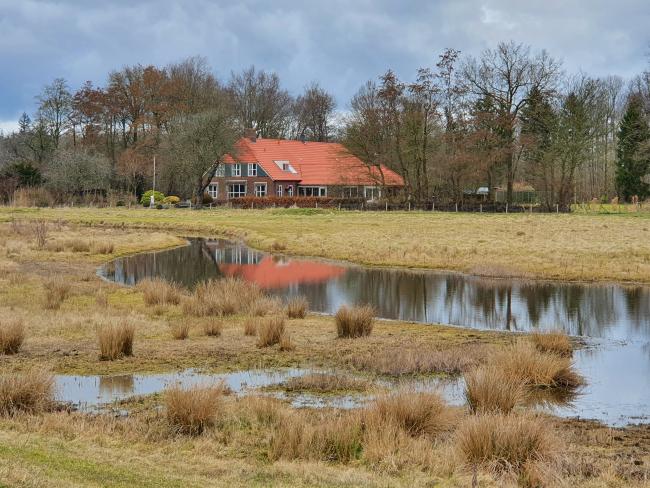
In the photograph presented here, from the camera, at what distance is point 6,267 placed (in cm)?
2753

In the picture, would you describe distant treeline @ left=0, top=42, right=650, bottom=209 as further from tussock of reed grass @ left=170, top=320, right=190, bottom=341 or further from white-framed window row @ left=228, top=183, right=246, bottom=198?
tussock of reed grass @ left=170, top=320, right=190, bottom=341

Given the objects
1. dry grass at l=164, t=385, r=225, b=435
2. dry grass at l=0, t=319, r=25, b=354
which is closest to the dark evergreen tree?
dry grass at l=0, t=319, r=25, b=354

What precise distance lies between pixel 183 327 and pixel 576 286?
51.6 ft

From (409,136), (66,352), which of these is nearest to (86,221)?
(409,136)

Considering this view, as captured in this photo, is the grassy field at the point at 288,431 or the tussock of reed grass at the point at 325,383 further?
the tussock of reed grass at the point at 325,383

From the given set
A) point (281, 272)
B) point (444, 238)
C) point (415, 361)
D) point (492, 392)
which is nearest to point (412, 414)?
point (492, 392)

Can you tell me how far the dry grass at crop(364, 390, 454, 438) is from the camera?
948 cm

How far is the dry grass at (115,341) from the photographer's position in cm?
1393

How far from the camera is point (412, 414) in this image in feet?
31.5

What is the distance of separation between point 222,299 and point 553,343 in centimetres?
886

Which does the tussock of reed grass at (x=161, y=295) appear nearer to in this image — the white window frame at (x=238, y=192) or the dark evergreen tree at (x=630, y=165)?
the dark evergreen tree at (x=630, y=165)

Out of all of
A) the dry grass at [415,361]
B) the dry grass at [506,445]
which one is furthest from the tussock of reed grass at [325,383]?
the dry grass at [506,445]

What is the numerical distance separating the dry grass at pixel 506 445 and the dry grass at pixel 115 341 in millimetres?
7393

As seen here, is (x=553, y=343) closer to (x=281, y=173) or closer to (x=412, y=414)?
(x=412, y=414)
